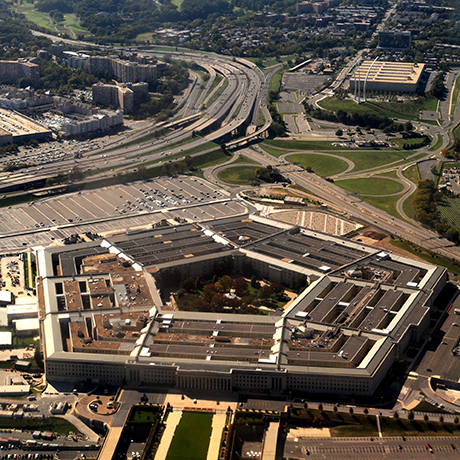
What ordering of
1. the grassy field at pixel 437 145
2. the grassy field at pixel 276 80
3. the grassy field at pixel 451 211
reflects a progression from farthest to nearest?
1. the grassy field at pixel 276 80
2. the grassy field at pixel 437 145
3. the grassy field at pixel 451 211

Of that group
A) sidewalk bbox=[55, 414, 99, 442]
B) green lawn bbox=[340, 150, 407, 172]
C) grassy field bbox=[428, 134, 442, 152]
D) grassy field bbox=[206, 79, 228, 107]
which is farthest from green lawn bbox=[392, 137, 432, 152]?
sidewalk bbox=[55, 414, 99, 442]

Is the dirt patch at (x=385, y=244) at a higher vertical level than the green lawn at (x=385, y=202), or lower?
higher

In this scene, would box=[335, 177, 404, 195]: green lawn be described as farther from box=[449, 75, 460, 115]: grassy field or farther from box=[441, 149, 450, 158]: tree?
box=[449, 75, 460, 115]: grassy field

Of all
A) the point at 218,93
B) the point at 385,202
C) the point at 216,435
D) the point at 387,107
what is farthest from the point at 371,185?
the point at 216,435

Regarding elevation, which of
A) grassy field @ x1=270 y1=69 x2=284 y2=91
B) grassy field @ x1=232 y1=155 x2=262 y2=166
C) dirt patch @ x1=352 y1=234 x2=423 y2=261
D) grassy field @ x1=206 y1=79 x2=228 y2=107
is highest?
dirt patch @ x1=352 y1=234 x2=423 y2=261

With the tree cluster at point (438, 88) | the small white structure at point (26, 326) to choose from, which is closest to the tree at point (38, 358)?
the small white structure at point (26, 326)

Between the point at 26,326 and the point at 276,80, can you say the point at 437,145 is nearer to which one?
the point at 276,80

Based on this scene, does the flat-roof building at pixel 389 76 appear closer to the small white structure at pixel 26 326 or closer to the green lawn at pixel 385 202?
the green lawn at pixel 385 202

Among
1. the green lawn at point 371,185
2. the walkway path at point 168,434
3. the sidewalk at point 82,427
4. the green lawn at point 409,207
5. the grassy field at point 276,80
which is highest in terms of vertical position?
the walkway path at point 168,434
